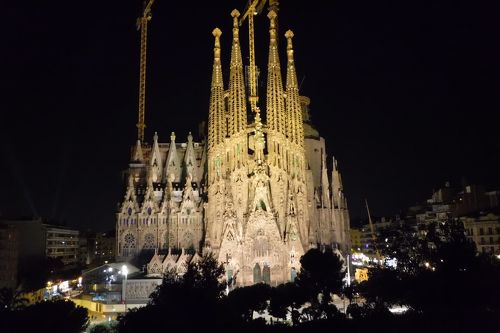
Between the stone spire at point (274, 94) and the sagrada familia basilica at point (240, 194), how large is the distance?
0.19 meters

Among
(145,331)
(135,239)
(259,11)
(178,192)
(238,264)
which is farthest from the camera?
(259,11)

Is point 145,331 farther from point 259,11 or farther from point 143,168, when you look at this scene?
point 259,11

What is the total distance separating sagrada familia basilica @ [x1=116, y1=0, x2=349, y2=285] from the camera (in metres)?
73.5

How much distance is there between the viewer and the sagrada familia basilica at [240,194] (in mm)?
73500

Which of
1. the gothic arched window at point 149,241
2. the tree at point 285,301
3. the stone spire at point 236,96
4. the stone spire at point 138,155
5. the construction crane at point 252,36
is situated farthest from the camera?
the stone spire at point 138,155

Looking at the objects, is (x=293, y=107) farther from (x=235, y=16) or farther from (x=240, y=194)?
(x=235, y=16)

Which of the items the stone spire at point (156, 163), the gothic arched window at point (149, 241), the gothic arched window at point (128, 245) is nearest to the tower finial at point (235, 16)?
the stone spire at point (156, 163)

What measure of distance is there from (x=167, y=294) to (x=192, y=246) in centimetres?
5031

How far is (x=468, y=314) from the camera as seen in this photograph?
96.7 ft

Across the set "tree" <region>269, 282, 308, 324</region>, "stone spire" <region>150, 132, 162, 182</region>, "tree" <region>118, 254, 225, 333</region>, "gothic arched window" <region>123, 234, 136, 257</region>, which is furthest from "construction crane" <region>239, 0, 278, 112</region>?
"tree" <region>118, 254, 225, 333</region>

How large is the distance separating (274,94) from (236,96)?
22.6 ft

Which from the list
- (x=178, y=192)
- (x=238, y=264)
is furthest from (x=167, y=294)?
(x=178, y=192)

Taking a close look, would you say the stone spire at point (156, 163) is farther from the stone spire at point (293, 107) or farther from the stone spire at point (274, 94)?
the stone spire at point (293, 107)

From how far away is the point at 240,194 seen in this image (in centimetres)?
7669
